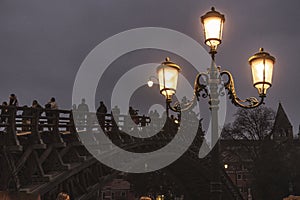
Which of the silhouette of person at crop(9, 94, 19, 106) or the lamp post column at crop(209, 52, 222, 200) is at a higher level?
the silhouette of person at crop(9, 94, 19, 106)

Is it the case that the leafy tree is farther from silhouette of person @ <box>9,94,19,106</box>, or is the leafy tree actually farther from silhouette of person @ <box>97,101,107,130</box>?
silhouette of person @ <box>9,94,19,106</box>

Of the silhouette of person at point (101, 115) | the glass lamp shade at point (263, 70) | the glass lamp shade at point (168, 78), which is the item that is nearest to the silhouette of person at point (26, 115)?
the silhouette of person at point (101, 115)

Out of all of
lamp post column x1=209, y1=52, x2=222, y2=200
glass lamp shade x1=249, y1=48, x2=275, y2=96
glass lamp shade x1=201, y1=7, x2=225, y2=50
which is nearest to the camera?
lamp post column x1=209, y1=52, x2=222, y2=200

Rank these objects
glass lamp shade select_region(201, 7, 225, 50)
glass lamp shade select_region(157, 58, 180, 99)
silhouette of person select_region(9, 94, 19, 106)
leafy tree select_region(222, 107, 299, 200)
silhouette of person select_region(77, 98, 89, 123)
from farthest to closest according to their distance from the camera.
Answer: leafy tree select_region(222, 107, 299, 200) < silhouette of person select_region(77, 98, 89, 123) < silhouette of person select_region(9, 94, 19, 106) < glass lamp shade select_region(157, 58, 180, 99) < glass lamp shade select_region(201, 7, 225, 50)

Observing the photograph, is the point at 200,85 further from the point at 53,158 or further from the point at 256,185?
the point at 256,185

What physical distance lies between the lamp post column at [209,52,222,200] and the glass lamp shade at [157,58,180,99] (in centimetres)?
112

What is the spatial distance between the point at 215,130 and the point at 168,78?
1.95 metres

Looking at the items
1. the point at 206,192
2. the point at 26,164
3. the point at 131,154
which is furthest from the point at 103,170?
the point at 206,192

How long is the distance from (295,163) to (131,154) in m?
29.5

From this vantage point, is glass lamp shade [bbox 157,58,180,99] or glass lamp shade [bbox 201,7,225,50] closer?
glass lamp shade [bbox 201,7,225,50]

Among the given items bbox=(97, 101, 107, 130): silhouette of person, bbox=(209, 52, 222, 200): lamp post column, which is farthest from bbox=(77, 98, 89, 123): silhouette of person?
bbox=(209, 52, 222, 200): lamp post column

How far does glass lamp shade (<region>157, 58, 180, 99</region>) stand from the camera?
8742mm

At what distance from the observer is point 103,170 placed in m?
23.3

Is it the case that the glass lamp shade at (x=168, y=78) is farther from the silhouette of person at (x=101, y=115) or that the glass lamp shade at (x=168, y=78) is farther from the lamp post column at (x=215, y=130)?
the silhouette of person at (x=101, y=115)
